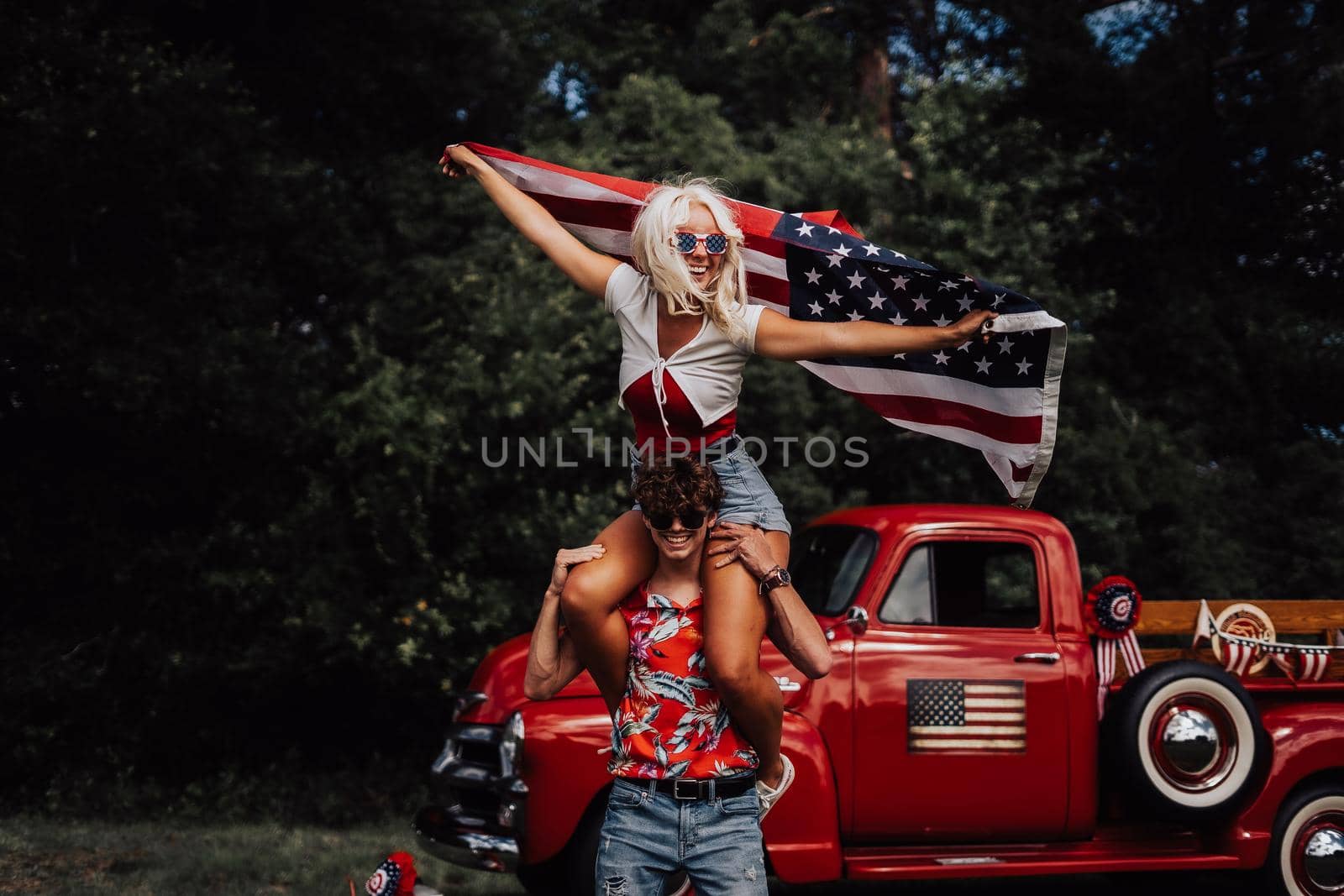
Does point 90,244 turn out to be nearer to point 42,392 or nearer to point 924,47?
point 42,392

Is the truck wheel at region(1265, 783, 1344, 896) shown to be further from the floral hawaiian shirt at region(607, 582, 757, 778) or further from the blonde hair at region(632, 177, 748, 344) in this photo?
the blonde hair at region(632, 177, 748, 344)

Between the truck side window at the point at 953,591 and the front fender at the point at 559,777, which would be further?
the truck side window at the point at 953,591

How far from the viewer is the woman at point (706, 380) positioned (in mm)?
3232

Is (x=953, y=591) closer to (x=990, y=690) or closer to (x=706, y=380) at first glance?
(x=990, y=690)

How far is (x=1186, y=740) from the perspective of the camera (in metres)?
5.66

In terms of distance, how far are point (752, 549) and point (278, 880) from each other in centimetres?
485

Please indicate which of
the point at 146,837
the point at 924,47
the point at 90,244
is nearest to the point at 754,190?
the point at 924,47

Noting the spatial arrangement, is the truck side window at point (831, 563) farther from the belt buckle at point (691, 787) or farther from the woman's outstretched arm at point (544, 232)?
the belt buckle at point (691, 787)

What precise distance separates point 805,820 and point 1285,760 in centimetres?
236

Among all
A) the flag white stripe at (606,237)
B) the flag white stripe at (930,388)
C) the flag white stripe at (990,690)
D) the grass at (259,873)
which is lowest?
the grass at (259,873)

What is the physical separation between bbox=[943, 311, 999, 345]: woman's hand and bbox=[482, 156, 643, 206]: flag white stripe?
4.35 feet

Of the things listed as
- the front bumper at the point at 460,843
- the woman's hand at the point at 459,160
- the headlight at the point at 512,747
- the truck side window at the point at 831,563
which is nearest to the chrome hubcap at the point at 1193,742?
the truck side window at the point at 831,563

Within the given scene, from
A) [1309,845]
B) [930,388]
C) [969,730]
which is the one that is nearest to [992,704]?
[969,730]

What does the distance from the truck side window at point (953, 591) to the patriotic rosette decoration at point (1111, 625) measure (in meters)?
0.28
